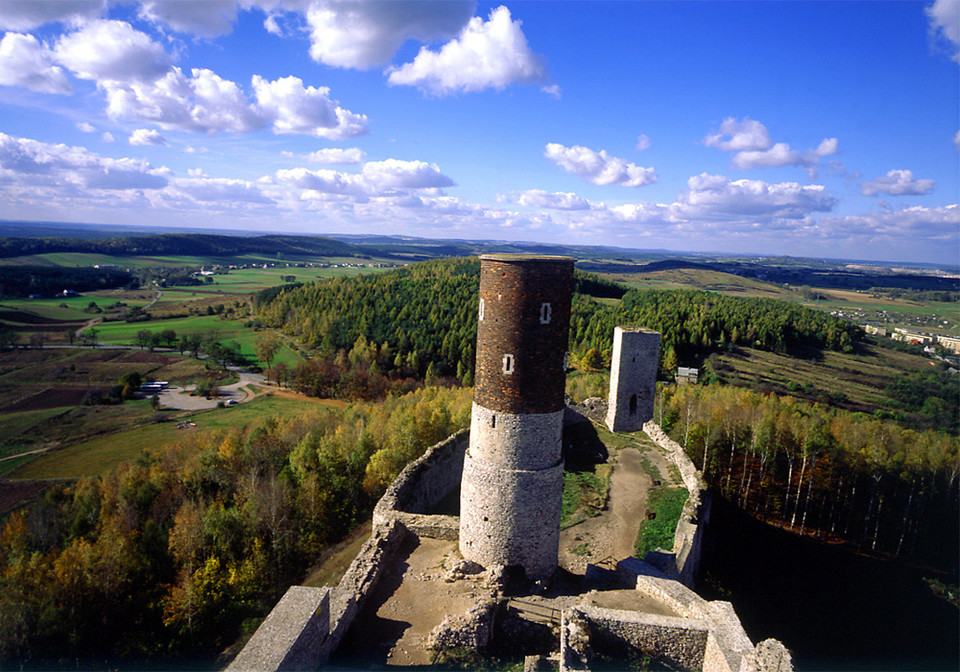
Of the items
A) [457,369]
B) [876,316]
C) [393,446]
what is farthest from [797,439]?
[876,316]

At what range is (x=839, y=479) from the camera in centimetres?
3306

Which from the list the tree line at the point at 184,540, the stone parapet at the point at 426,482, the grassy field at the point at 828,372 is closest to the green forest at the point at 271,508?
the tree line at the point at 184,540

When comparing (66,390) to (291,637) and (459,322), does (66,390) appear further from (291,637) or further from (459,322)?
(291,637)

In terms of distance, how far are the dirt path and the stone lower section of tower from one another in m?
7.36

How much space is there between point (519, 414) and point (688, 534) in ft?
34.0

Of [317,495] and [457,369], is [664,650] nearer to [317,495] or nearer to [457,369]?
[317,495]

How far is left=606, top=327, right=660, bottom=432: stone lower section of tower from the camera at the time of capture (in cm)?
3453

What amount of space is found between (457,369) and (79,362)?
57152mm

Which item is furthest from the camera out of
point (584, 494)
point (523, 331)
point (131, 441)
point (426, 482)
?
point (131, 441)

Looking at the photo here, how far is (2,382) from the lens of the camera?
64750 millimetres

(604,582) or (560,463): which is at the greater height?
(560,463)

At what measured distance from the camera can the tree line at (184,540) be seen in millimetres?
20500

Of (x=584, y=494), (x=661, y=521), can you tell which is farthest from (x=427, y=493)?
(x=661, y=521)

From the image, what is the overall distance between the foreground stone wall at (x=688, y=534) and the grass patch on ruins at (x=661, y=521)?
607 mm
